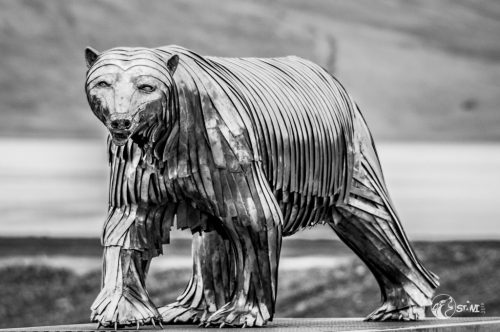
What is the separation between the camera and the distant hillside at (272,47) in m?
15.0

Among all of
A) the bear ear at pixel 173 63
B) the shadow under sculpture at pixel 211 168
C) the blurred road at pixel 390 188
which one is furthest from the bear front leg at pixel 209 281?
the blurred road at pixel 390 188

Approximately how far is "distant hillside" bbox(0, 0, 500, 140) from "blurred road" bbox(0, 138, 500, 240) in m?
0.22

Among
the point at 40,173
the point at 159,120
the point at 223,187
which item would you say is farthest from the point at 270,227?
the point at 40,173

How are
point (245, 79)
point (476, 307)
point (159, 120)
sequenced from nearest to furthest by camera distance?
point (159, 120) → point (245, 79) → point (476, 307)

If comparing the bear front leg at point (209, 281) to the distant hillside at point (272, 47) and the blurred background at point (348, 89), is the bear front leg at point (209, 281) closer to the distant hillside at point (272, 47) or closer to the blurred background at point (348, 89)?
the blurred background at point (348, 89)

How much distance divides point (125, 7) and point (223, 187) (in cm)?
733

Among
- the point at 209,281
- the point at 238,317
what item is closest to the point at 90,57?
the point at 238,317

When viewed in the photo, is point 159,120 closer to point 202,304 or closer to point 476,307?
point 202,304

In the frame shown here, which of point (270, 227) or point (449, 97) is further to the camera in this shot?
point (449, 97)

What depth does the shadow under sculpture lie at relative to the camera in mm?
7844

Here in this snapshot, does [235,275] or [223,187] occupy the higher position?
[223,187]

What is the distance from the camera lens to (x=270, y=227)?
817cm

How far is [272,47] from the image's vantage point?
15.2 meters

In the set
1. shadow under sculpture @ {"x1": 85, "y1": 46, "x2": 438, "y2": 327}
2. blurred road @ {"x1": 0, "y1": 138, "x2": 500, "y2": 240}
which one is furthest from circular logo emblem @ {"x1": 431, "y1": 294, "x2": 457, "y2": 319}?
blurred road @ {"x1": 0, "y1": 138, "x2": 500, "y2": 240}
